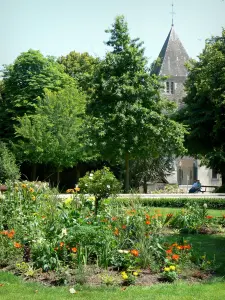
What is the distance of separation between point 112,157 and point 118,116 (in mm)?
2586

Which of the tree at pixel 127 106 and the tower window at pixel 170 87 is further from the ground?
the tower window at pixel 170 87

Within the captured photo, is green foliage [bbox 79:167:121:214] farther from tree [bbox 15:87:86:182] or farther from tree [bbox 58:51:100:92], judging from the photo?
tree [bbox 58:51:100:92]

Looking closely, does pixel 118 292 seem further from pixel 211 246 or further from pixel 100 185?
pixel 100 185

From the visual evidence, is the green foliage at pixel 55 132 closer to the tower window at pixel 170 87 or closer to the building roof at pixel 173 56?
the building roof at pixel 173 56

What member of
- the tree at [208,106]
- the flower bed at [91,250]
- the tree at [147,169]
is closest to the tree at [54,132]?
the tree at [147,169]

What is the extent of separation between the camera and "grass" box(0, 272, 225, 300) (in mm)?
5832

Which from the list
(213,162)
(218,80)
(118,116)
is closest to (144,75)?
(118,116)

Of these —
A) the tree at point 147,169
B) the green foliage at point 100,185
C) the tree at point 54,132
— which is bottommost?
the green foliage at point 100,185

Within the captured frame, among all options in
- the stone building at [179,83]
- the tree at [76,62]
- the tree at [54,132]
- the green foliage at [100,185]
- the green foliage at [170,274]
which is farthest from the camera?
the stone building at [179,83]

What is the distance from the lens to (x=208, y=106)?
93.6 ft

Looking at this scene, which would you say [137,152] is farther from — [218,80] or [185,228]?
[185,228]

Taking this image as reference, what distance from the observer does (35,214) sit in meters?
8.70

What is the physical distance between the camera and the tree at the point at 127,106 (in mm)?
24219

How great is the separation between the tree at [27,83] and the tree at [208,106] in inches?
415
